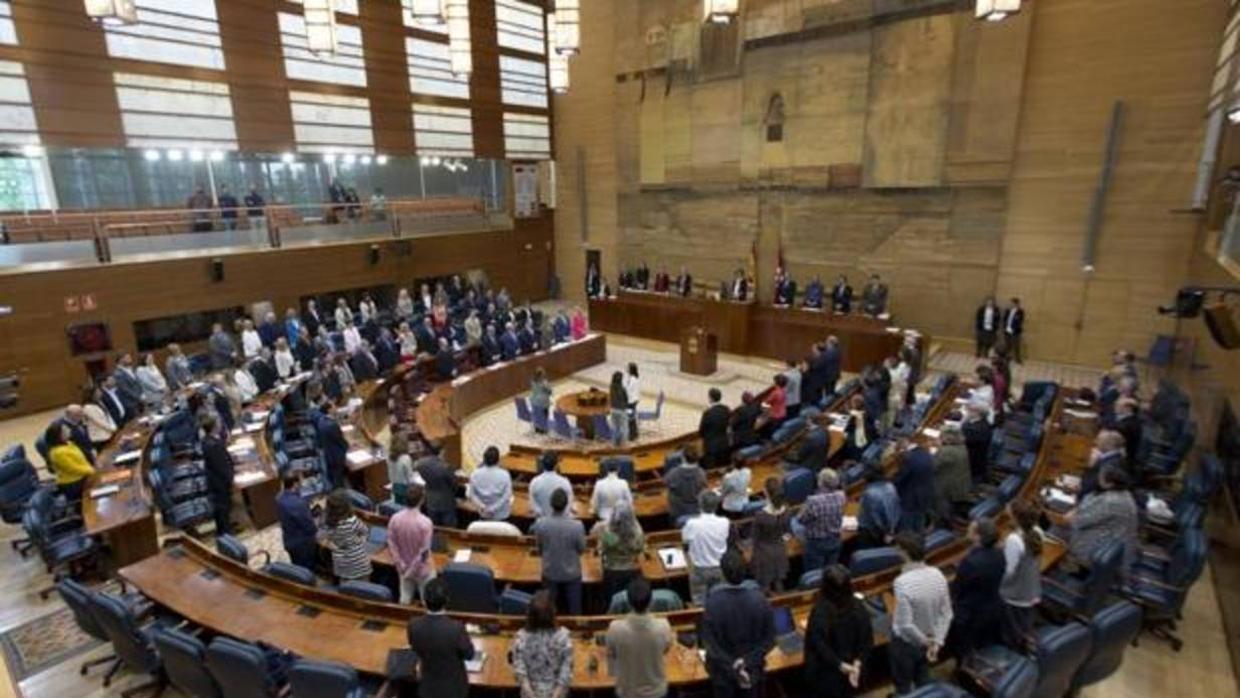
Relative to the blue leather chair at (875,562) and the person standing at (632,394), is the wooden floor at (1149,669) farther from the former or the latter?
the person standing at (632,394)

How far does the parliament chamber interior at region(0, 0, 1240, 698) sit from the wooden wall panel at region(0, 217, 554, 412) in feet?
0.24

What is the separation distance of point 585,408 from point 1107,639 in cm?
857

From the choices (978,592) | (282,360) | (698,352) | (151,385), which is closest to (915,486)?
(978,592)

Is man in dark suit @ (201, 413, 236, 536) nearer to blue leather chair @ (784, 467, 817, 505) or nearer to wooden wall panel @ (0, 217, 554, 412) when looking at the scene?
blue leather chair @ (784, 467, 817, 505)

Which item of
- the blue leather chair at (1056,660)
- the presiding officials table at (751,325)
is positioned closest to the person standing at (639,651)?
the blue leather chair at (1056,660)

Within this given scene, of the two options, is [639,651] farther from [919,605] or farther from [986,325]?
[986,325]

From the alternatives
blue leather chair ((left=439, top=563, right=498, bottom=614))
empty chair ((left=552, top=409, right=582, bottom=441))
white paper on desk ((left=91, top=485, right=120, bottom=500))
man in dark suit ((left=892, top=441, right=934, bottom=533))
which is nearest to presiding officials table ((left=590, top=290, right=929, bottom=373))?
empty chair ((left=552, top=409, right=582, bottom=441))

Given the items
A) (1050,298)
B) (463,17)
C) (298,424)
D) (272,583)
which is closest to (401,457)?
(272,583)

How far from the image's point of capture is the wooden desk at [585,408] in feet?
37.4

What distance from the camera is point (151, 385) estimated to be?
11.0 metres

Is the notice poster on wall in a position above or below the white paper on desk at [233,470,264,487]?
above

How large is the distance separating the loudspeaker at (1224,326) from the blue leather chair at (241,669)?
9.24 m

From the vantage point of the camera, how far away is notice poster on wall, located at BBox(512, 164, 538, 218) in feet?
73.1

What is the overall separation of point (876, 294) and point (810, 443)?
9.06 meters
